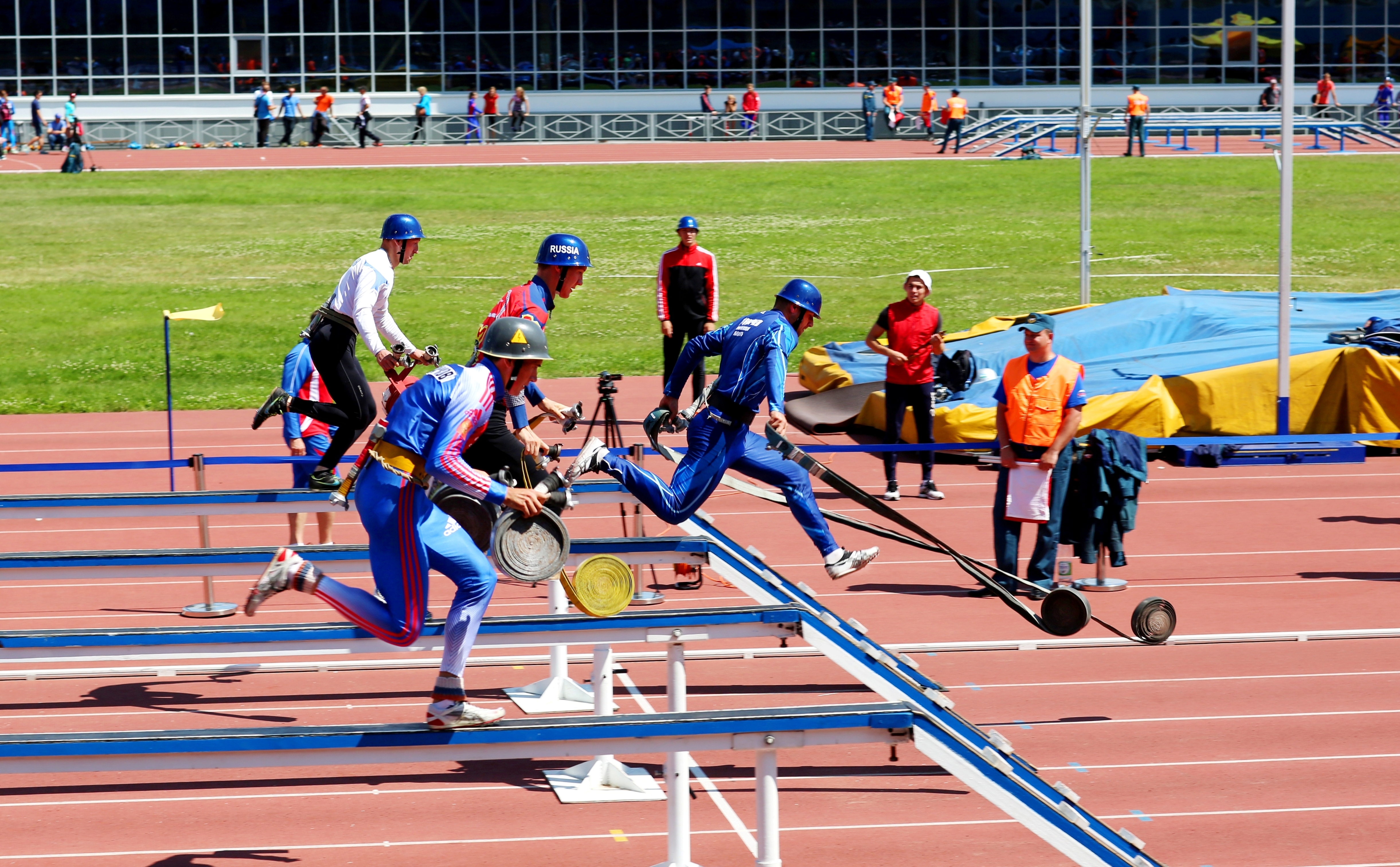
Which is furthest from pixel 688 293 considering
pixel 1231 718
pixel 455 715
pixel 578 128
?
pixel 578 128

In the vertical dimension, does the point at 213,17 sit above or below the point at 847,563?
above

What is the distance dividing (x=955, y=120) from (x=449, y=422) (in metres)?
43.9

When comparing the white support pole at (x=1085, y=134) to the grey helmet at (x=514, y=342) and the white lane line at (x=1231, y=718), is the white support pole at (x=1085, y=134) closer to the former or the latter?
the white lane line at (x=1231, y=718)

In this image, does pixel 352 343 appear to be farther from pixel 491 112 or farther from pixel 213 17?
pixel 213 17

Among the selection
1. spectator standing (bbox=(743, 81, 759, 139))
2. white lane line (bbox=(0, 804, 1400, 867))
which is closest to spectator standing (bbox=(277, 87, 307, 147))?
spectator standing (bbox=(743, 81, 759, 139))

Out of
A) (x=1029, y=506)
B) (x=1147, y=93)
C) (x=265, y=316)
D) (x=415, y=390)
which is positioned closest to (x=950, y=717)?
(x=415, y=390)

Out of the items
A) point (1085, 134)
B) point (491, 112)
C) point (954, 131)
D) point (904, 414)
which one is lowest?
point (904, 414)

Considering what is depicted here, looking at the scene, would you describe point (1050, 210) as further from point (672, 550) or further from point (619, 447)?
point (672, 550)

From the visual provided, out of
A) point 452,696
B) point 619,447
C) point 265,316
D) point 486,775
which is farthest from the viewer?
point 265,316

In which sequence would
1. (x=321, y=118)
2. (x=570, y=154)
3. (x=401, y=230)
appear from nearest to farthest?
(x=401, y=230) < (x=570, y=154) < (x=321, y=118)

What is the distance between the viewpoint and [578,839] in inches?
298

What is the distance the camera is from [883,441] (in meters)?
17.0

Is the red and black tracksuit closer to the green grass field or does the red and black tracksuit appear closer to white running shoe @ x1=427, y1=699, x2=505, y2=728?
the green grass field

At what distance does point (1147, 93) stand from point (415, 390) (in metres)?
56.2
